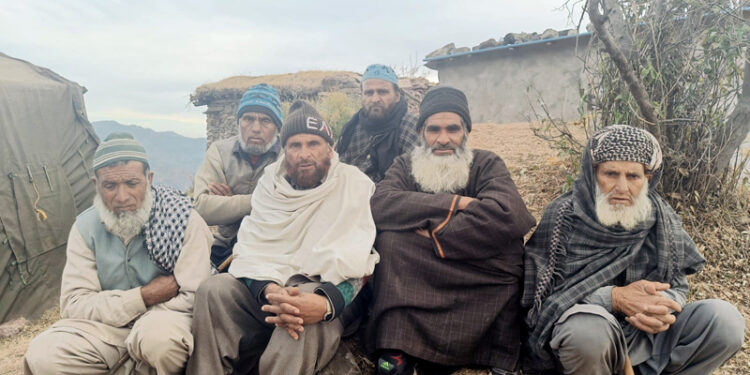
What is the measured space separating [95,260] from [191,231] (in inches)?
22.5

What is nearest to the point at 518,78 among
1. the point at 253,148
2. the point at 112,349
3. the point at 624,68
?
the point at 624,68

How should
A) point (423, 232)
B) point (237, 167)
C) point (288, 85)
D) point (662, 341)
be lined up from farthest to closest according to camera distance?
point (288, 85), point (237, 167), point (423, 232), point (662, 341)

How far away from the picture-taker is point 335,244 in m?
2.81

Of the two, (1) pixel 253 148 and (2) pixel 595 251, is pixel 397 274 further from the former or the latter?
(1) pixel 253 148

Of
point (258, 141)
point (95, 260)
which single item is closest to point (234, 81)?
point (258, 141)

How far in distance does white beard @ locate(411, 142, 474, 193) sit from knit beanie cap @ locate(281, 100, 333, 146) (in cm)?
67

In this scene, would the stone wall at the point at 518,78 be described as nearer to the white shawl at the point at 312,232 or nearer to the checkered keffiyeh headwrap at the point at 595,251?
the checkered keffiyeh headwrap at the point at 595,251

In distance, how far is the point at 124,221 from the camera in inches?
111

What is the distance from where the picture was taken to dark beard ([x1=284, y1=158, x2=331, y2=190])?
3.09m

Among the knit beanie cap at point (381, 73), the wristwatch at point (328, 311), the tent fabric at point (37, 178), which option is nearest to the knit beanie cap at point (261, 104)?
the knit beanie cap at point (381, 73)

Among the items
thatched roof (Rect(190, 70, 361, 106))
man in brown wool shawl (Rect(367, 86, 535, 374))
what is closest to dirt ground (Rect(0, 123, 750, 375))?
man in brown wool shawl (Rect(367, 86, 535, 374))

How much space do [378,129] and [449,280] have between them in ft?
7.42

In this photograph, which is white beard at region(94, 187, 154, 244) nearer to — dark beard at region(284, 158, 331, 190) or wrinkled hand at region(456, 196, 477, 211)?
dark beard at region(284, 158, 331, 190)

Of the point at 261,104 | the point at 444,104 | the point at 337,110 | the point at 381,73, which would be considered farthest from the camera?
the point at 337,110
